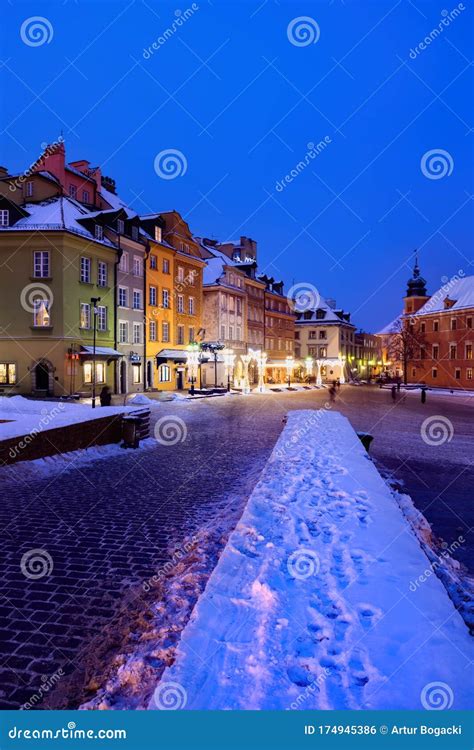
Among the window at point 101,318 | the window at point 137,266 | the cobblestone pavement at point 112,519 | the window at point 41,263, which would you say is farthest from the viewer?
the window at point 137,266

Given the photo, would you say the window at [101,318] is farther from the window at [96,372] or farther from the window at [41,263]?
the window at [41,263]

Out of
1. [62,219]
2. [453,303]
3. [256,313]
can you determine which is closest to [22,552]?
[62,219]

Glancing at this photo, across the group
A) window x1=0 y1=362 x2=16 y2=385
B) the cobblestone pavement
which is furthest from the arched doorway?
the cobblestone pavement

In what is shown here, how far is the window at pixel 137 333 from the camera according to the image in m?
39.6

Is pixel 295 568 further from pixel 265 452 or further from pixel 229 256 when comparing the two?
pixel 229 256

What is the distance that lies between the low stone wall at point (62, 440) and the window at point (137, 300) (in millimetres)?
25980

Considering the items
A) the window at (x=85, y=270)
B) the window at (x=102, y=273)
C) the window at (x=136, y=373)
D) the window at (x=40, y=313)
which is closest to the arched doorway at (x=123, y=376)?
the window at (x=136, y=373)

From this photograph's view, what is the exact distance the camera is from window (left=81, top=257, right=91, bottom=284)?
109 feet

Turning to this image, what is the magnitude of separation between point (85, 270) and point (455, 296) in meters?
48.6

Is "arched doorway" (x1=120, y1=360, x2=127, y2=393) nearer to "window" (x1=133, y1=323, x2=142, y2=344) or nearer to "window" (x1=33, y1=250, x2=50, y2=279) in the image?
"window" (x1=133, y1=323, x2=142, y2=344)

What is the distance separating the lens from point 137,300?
39.9 m

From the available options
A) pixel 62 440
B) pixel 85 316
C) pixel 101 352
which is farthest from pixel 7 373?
pixel 62 440

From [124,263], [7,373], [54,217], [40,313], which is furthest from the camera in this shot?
[124,263]

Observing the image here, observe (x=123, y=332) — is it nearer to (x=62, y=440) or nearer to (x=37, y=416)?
(x=37, y=416)
